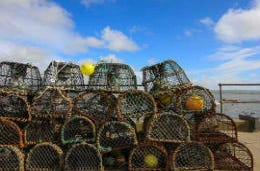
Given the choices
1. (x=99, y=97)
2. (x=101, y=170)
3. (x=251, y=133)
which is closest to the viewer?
(x=101, y=170)

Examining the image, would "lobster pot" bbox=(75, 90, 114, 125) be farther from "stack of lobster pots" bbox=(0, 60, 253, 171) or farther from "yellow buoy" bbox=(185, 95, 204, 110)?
"yellow buoy" bbox=(185, 95, 204, 110)

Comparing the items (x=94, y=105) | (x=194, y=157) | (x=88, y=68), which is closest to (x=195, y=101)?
(x=194, y=157)

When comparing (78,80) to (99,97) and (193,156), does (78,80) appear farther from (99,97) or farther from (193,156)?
(193,156)

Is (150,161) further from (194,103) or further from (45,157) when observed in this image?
(45,157)

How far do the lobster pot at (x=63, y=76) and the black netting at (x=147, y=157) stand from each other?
1919mm

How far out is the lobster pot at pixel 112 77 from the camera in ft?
24.1

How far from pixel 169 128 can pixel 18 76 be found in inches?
135

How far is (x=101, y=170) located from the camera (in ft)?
21.2

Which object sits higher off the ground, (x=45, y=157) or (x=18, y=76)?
(x=18, y=76)

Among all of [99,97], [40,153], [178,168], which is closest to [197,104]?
[178,168]

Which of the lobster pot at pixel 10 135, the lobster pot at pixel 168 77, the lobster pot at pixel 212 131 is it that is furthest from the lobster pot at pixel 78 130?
the lobster pot at pixel 212 131

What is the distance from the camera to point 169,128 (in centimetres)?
675

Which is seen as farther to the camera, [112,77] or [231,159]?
[112,77]

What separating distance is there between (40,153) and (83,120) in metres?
1.00
